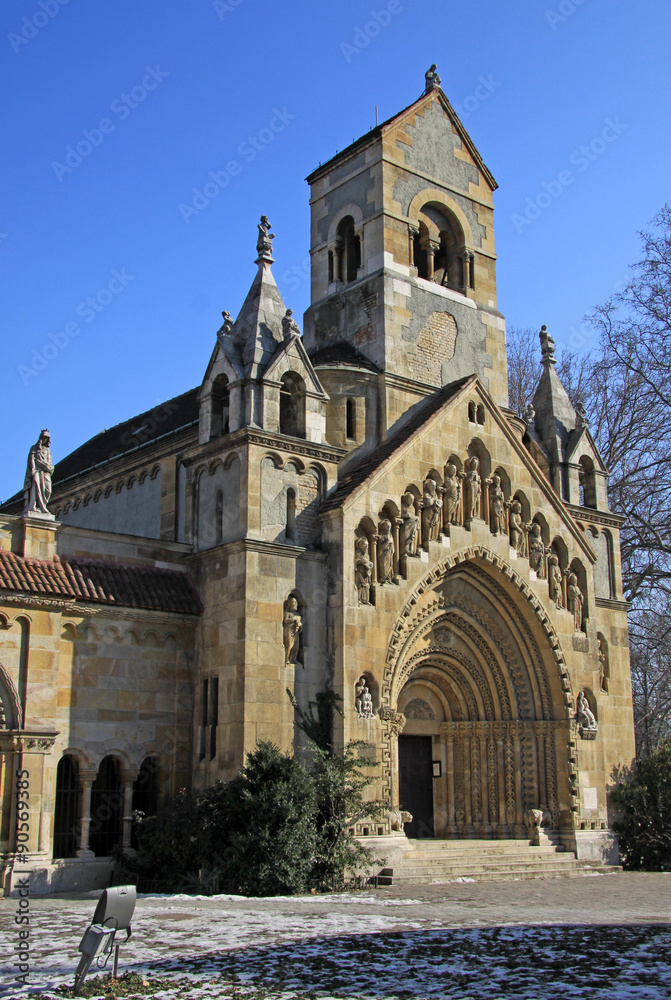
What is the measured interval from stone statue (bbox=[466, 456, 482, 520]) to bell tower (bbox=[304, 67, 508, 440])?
2.13 metres

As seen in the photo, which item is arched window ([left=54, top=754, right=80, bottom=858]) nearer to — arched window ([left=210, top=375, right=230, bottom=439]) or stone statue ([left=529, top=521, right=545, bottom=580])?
arched window ([left=210, top=375, right=230, bottom=439])

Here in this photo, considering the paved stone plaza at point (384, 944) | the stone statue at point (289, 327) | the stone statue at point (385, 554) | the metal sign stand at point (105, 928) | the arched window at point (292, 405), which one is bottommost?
the paved stone plaza at point (384, 944)

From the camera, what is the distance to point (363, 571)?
2148 cm

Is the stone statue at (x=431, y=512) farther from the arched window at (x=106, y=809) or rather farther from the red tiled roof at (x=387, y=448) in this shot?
the arched window at (x=106, y=809)

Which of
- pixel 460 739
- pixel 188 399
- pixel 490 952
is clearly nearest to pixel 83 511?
pixel 188 399

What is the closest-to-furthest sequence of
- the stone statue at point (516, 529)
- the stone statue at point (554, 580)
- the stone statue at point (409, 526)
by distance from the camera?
the stone statue at point (409, 526) → the stone statue at point (516, 529) → the stone statue at point (554, 580)

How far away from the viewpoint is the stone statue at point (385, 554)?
2175 centimetres

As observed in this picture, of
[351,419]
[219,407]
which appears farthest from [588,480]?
[219,407]

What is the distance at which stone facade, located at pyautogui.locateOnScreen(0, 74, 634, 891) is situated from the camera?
1956 centimetres

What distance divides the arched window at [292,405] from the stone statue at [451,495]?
3.70 meters

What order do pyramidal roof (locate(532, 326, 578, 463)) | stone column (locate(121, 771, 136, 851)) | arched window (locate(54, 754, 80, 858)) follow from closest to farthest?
arched window (locate(54, 754, 80, 858))
stone column (locate(121, 771, 136, 851))
pyramidal roof (locate(532, 326, 578, 463))

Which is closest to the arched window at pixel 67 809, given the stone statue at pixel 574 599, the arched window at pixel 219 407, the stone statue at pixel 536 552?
the arched window at pixel 219 407

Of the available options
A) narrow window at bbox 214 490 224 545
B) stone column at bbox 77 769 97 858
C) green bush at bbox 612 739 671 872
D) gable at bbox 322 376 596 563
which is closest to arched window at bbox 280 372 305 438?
gable at bbox 322 376 596 563

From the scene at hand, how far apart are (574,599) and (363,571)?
729 cm
